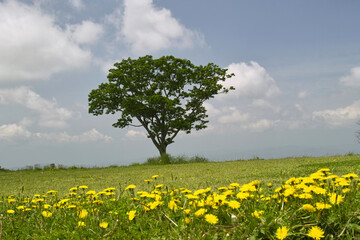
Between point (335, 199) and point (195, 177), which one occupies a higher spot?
point (335, 199)

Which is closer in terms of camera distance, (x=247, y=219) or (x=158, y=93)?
(x=247, y=219)

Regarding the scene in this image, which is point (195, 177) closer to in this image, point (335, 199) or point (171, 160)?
point (335, 199)

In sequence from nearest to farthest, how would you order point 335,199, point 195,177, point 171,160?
point 335,199
point 195,177
point 171,160

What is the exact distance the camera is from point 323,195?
2.57 meters

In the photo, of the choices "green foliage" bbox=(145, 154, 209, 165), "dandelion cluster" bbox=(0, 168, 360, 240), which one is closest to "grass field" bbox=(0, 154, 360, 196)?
"dandelion cluster" bbox=(0, 168, 360, 240)

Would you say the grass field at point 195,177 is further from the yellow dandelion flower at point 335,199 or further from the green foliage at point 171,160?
the green foliage at point 171,160

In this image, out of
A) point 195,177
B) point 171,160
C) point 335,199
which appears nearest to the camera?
point 335,199

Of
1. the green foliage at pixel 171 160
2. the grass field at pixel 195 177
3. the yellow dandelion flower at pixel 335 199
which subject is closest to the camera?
the yellow dandelion flower at pixel 335 199

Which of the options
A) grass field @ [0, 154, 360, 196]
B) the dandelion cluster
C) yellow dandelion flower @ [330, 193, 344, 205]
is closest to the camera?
the dandelion cluster

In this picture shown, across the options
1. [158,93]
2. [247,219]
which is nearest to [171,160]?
[158,93]

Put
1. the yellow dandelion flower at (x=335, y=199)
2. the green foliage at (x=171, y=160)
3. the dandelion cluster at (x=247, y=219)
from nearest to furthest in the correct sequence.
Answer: the dandelion cluster at (x=247, y=219) → the yellow dandelion flower at (x=335, y=199) → the green foliage at (x=171, y=160)

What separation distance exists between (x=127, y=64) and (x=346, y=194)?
1000 inches

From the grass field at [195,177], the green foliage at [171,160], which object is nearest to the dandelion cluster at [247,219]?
the grass field at [195,177]

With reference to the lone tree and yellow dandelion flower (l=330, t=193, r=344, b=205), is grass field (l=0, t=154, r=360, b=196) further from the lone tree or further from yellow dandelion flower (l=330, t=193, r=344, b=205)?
the lone tree
